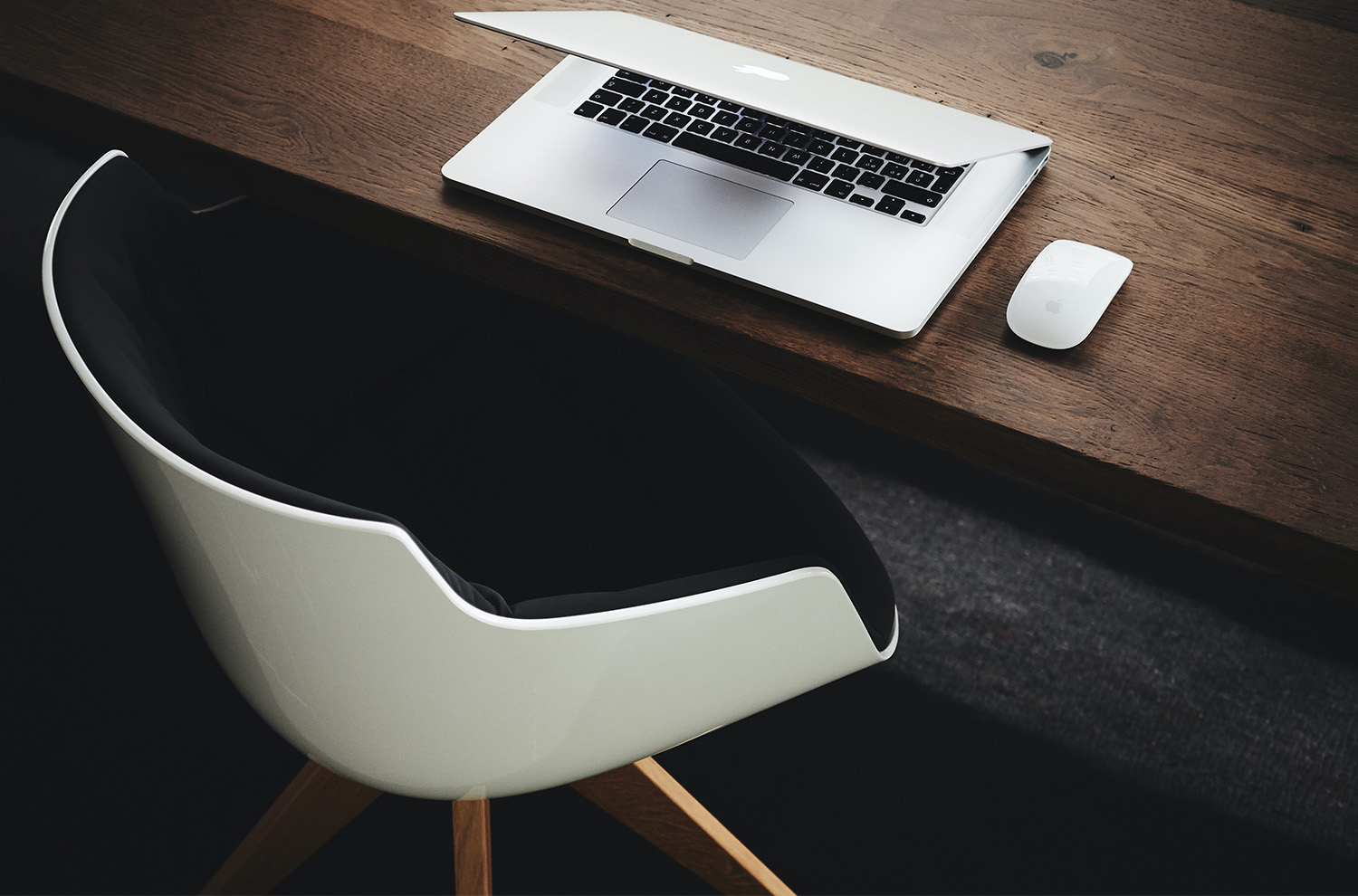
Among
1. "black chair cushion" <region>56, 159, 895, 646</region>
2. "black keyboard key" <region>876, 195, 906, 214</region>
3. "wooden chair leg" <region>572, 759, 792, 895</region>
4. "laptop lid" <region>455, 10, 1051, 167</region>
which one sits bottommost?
"wooden chair leg" <region>572, 759, 792, 895</region>

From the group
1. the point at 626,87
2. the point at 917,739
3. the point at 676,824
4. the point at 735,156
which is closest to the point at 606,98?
the point at 626,87

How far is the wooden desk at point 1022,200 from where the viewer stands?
30.3 inches

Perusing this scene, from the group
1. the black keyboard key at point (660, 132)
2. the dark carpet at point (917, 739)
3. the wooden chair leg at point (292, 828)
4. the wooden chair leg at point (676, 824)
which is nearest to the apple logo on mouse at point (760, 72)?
the black keyboard key at point (660, 132)

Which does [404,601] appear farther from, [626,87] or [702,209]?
[626,87]

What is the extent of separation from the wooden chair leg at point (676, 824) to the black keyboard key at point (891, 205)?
55 cm

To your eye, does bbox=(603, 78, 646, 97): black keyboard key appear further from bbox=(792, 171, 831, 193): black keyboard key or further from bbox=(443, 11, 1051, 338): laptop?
bbox=(792, 171, 831, 193): black keyboard key

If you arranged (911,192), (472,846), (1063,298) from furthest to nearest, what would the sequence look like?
1. (472,846)
2. (911,192)
3. (1063,298)

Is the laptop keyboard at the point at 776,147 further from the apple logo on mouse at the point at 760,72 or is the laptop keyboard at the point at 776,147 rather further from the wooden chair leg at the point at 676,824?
the wooden chair leg at the point at 676,824

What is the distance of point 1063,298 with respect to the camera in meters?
0.80

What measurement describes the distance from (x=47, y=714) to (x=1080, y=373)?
1.28 metres

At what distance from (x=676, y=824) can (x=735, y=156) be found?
0.63 meters

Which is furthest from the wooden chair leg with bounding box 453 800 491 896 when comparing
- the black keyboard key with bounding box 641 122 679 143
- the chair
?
the black keyboard key with bounding box 641 122 679 143

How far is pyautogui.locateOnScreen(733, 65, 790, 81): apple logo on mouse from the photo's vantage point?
0.86 m

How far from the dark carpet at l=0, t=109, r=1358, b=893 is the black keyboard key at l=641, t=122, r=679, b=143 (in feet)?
2.53
